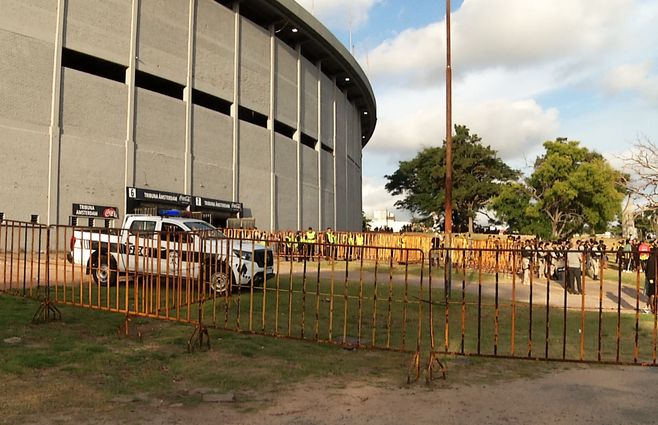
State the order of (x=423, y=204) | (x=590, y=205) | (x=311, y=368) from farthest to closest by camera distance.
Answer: (x=423, y=204) < (x=590, y=205) < (x=311, y=368)

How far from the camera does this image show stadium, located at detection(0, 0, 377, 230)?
70.1 ft

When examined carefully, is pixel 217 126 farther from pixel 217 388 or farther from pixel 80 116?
pixel 217 388

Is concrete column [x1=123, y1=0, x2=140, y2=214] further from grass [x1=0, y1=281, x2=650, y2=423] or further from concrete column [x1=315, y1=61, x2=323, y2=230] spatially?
concrete column [x1=315, y1=61, x2=323, y2=230]

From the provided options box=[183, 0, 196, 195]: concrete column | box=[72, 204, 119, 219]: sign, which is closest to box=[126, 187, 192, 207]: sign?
box=[183, 0, 196, 195]: concrete column

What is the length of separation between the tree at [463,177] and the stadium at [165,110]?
2166cm

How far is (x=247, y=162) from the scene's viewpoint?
32406mm

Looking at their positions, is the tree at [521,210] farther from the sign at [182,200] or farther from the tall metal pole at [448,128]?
the tall metal pole at [448,128]

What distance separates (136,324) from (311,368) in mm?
3364

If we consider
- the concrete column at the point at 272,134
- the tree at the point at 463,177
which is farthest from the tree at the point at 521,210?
the concrete column at the point at 272,134

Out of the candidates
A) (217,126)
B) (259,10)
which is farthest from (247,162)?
(259,10)

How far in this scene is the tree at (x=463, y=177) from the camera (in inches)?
2279

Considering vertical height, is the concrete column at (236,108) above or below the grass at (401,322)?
above

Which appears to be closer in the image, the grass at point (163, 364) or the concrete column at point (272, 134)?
the grass at point (163, 364)

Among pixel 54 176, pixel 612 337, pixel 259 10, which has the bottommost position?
pixel 612 337
